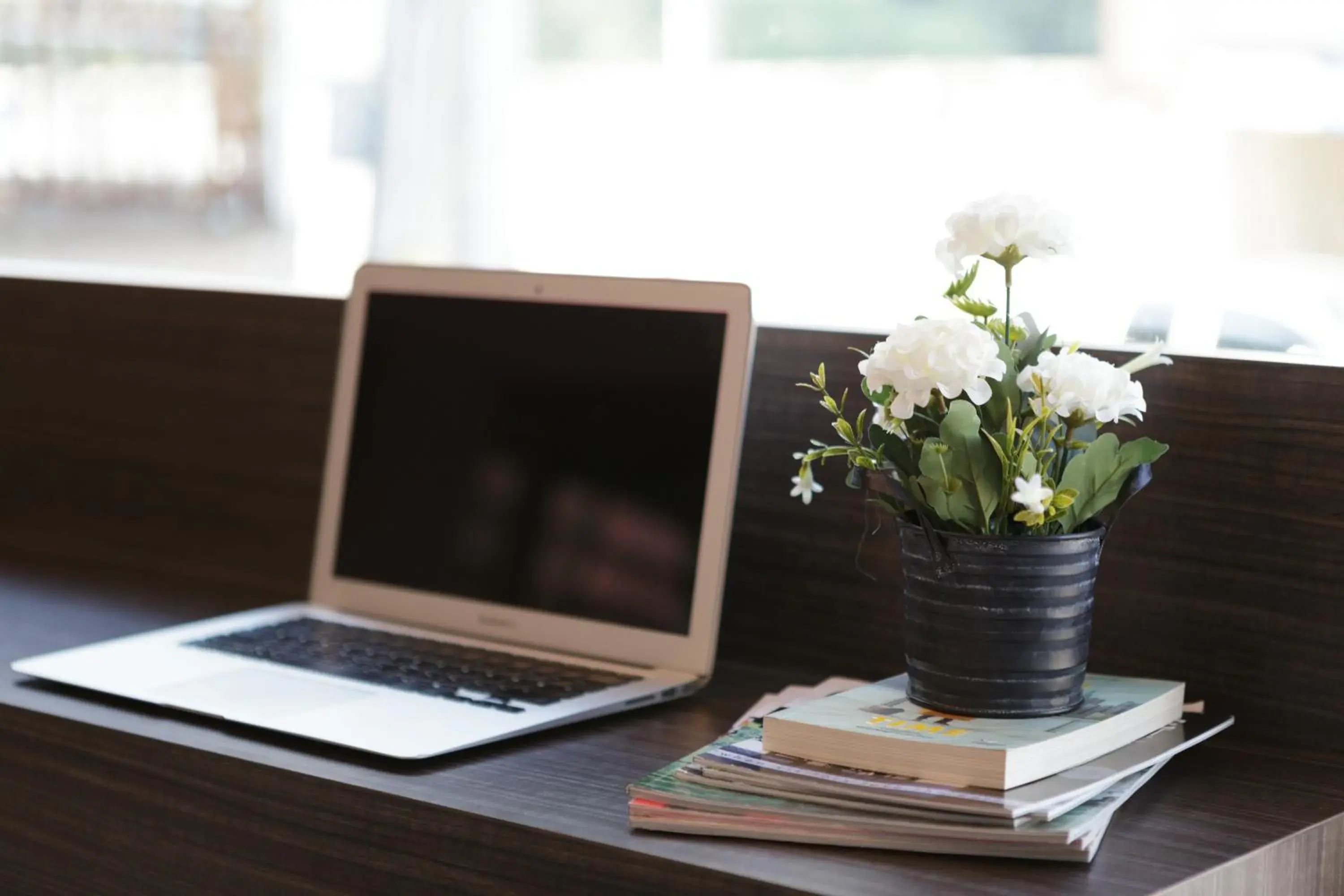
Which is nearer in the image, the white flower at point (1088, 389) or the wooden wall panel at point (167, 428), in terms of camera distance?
the white flower at point (1088, 389)

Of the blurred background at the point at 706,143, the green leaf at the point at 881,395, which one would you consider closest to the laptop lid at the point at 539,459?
the green leaf at the point at 881,395

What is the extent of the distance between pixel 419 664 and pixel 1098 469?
1.66ft

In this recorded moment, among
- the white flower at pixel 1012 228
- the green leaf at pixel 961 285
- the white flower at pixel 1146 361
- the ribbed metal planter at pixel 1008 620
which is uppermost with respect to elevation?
the white flower at pixel 1012 228

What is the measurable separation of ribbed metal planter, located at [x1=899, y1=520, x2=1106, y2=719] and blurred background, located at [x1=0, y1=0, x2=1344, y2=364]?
114 cm

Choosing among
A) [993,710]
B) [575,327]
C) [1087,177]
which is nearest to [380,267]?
[575,327]

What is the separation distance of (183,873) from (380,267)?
21.0 inches

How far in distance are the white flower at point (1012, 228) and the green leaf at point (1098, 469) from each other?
0.11 meters

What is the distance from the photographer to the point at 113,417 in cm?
156

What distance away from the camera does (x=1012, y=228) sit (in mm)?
810

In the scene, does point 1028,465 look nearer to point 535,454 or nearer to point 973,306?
point 973,306

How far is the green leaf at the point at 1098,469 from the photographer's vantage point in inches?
32.5

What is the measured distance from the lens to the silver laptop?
102 cm

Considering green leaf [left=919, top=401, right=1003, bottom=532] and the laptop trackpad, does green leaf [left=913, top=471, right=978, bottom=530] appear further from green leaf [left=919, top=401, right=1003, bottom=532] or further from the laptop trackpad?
the laptop trackpad

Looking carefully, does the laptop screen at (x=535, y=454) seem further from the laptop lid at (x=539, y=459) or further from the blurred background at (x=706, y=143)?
the blurred background at (x=706, y=143)
